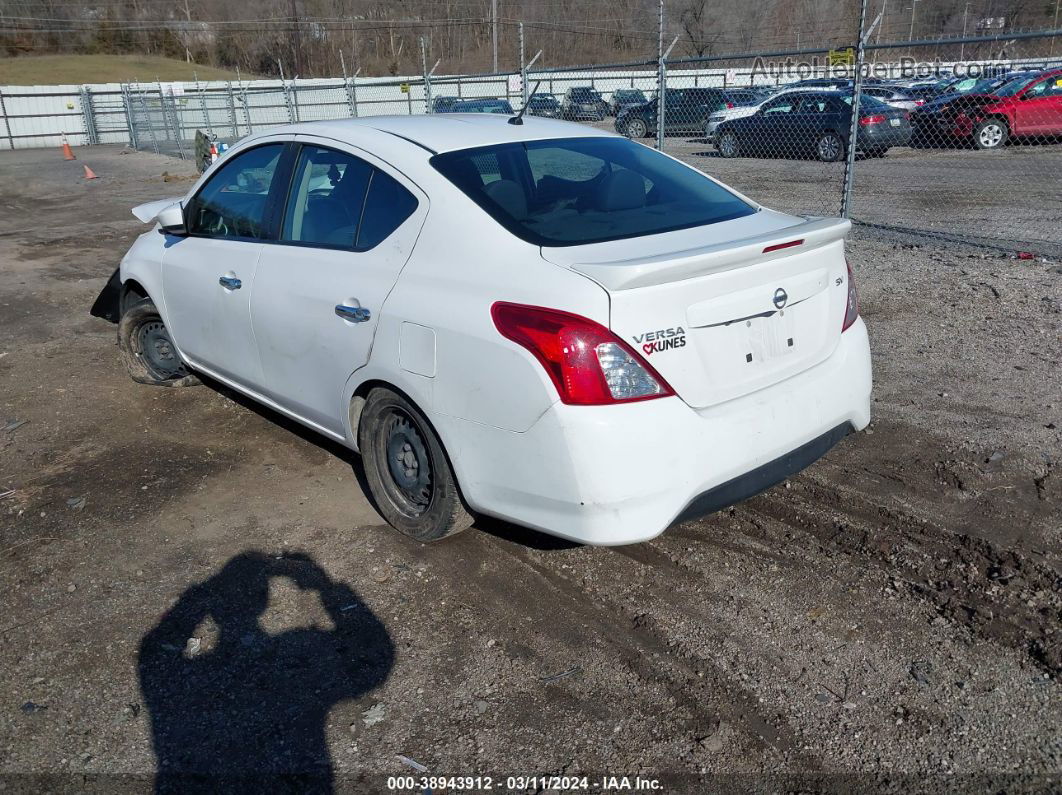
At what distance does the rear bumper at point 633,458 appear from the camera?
2842 millimetres

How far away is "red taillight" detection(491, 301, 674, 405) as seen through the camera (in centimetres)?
280

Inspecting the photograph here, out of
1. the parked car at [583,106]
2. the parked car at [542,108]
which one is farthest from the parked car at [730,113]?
the parked car at [542,108]

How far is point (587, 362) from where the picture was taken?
2.80 meters

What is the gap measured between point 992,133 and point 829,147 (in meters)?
3.87

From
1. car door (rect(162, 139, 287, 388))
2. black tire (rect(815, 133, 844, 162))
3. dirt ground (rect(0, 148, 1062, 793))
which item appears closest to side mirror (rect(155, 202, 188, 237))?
car door (rect(162, 139, 287, 388))

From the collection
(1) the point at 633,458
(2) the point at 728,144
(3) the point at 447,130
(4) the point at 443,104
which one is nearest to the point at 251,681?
(1) the point at 633,458

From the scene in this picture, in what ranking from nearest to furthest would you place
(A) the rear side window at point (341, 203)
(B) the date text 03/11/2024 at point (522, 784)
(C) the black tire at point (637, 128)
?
1. (B) the date text 03/11/2024 at point (522, 784)
2. (A) the rear side window at point (341, 203)
3. (C) the black tire at point (637, 128)

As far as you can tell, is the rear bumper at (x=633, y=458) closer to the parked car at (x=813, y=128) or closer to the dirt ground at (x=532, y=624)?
the dirt ground at (x=532, y=624)

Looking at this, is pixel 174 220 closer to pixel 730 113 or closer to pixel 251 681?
pixel 251 681

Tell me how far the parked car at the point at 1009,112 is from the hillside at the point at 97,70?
5998 cm

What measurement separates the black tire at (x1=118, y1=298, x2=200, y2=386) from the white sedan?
1.30 metres

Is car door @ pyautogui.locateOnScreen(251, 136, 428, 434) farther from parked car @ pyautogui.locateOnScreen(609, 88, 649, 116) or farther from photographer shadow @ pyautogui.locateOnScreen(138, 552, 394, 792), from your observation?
parked car @ pyautogui.locateOnScreen(609, 88, 649, 116)

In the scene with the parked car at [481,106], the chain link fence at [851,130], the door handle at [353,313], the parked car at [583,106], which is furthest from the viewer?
the parked car at [481,106]

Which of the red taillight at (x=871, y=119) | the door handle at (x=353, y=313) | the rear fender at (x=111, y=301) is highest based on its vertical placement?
the door handle at (x=353, y=313)
